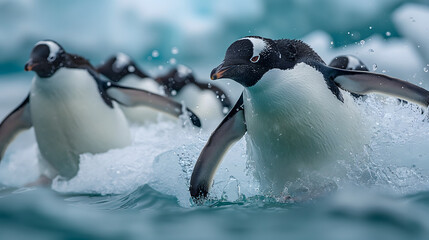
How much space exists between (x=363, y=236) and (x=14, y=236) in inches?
48.8

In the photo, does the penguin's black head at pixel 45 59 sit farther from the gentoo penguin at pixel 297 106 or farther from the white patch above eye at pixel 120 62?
the white patch above eye at pixel 120 62

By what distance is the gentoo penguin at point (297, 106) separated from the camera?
2.61m

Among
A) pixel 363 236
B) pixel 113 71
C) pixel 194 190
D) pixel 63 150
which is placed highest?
pixel 113 71

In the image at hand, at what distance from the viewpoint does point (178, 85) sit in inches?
303

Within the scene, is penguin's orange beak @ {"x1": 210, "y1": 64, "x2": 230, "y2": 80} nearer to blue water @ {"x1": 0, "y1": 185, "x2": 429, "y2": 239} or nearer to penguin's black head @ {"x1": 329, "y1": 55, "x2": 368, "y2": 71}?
blue water @ {"x1": 0, "y1": 185, "x2": 429, "y2": 239}

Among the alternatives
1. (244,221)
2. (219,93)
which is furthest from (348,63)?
(219,93)

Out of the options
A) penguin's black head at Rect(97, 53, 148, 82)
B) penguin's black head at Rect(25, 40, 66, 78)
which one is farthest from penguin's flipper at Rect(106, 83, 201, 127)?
penguin's black head at Rect(97, 53, 148, 82)

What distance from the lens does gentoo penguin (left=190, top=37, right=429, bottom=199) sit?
261 cm

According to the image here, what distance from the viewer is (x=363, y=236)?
1.77m

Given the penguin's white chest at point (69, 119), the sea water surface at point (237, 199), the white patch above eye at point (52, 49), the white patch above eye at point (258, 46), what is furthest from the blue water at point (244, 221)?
the white patch above eye at point (52, 49)

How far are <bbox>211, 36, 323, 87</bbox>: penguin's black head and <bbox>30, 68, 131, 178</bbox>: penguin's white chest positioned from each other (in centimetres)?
204

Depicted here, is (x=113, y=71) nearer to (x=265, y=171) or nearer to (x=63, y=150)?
(x=63, y=150)

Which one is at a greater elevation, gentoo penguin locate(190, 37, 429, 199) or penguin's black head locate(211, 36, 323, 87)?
penguin's black head locate(211, 36, 323, 87)

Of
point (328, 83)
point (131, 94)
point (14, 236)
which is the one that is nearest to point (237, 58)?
point (328, 83)
